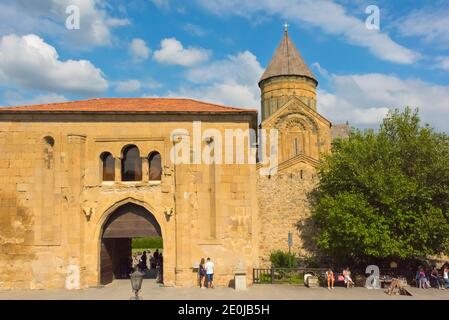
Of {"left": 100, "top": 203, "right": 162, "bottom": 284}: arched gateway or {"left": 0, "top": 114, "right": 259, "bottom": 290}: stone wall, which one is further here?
{"left": 100, "top": 203, "right": 162, "bottom": 284}: arched gateway

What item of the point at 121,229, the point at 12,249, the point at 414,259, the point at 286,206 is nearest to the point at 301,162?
the point at 286,206

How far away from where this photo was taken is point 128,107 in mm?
19094

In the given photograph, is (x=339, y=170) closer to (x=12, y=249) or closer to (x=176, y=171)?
(x=176, y=171)

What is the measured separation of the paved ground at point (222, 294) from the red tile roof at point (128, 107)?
7.35m

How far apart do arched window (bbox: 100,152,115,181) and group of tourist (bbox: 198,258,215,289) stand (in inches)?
211

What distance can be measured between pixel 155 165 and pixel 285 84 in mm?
32344

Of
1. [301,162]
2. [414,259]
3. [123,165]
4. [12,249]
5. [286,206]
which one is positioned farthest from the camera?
[301,162]

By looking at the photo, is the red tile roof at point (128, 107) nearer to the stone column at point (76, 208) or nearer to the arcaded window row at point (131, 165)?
the stone column at point (76, 208)

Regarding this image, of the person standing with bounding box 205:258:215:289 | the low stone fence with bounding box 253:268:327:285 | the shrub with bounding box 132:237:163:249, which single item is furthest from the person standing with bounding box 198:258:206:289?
the shrub with bounding box 132:237:163:249

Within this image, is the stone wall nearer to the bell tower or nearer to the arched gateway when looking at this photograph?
the arched gateway

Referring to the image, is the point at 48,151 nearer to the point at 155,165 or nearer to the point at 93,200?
the point at 93,200

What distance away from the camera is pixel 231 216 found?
1820 centimetres

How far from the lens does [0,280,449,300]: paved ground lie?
15117 millimetres

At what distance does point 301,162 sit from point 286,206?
18.7ft
